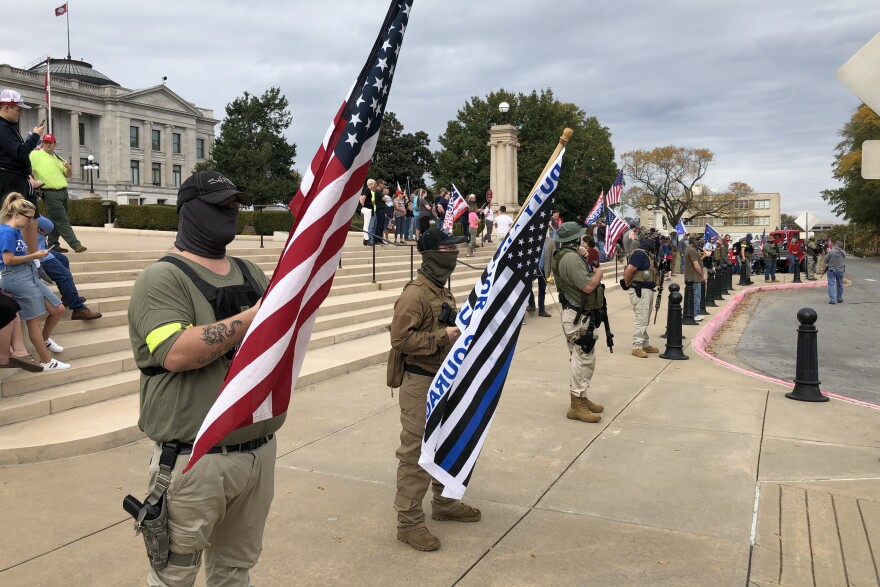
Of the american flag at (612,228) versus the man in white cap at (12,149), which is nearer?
the man in white cap at (12,149)

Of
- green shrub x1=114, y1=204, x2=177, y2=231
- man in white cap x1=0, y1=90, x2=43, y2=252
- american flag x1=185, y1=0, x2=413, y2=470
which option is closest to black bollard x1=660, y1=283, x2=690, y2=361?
man in white cap x1=0, y1=90, x2=43, y2=252

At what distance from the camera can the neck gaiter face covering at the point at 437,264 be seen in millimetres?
4551

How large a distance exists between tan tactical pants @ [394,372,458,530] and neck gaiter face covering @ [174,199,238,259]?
2.14 metres

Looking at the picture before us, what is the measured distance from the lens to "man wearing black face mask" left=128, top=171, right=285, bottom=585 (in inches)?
95.4

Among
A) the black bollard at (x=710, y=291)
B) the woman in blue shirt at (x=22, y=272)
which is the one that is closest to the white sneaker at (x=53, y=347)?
the woman in blue shirt at (x=22, y=272)

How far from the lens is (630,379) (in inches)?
372

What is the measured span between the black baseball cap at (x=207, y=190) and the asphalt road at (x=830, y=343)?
875 centimetres

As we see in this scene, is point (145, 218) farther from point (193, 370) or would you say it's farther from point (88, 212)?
point (193, 370)

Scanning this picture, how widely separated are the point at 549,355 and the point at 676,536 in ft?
21.8

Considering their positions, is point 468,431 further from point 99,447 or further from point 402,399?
point 99,447

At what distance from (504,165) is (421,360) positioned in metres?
28.9

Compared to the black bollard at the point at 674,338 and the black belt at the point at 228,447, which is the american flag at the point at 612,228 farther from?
the black belt at the point at 228,447

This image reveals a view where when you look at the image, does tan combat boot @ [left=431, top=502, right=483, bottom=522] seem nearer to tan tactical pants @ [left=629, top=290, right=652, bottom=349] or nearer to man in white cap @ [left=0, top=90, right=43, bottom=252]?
man in white cap @ [left=0, top=90, right=43, bottom=252]

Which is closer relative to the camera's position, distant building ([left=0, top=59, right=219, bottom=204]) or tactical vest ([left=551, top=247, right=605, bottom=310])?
tactical vest ([left=551, top=247, right=605, bottom=310])
